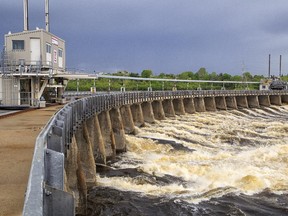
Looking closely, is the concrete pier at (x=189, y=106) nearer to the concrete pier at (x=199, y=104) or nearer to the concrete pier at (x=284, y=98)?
the concrete pier at (x=199, y=104)

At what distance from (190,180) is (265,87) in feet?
262

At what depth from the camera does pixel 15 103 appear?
2975 centimetres

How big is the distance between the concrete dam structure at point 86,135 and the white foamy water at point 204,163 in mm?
1163

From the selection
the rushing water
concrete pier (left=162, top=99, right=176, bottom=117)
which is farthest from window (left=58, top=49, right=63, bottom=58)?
the rushing water

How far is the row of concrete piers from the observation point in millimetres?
12453

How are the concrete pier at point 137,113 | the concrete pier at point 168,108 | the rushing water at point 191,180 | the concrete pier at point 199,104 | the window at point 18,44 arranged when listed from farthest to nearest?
the concrete pier at point 199,104, the concrete pier at point 168,108, the concrete pier at point 137,113, the window at point 18,44, the rushing water at point 191,180

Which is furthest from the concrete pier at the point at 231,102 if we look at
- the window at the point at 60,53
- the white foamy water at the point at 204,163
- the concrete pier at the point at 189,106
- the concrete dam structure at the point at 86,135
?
the window at the point at 60,53

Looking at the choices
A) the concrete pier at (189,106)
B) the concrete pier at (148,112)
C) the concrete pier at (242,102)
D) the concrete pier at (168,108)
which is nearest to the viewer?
the concrete pier at (148,112)

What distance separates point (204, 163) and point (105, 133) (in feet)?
20.2

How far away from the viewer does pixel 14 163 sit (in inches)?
363

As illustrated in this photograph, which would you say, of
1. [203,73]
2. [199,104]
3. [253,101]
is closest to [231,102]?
[253,101]

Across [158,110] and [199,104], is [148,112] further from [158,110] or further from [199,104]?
[199,104]

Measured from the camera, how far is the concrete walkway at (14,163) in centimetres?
621

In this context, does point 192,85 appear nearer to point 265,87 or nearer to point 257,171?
point 265,87
